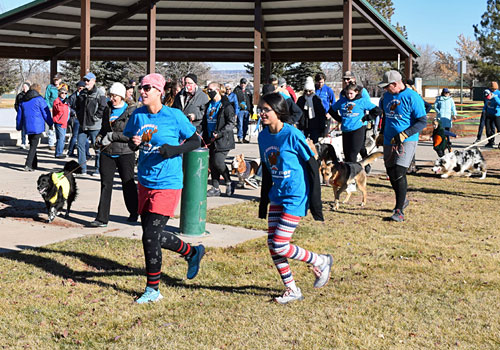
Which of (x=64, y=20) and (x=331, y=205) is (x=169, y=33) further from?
(x=331, y=205)

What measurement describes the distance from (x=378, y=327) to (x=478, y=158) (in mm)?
10338

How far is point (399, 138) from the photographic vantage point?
8.73 metres

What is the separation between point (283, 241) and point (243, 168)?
6.55m

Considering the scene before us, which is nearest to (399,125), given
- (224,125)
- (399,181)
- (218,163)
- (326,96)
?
(399,181)

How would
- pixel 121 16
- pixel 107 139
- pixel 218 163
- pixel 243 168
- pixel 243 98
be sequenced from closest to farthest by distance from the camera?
pixel 107 139 < pixel 218 163 < pixel 243 168 < pixel 243 98 < pixel 121 16

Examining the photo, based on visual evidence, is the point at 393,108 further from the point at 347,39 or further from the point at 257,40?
the point at 257,40

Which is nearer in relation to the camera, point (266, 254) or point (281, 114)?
point (281, 114)

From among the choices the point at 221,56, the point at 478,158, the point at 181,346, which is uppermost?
the point at 221,56

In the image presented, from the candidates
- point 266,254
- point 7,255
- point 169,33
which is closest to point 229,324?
point 266,254

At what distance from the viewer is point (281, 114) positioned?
527 cm

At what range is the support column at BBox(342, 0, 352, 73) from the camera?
61.9 feet

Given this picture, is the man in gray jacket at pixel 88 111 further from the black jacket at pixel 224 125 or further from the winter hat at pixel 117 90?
the winter hat at pixel 117 90

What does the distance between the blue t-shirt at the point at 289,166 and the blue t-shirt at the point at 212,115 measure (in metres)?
5.26

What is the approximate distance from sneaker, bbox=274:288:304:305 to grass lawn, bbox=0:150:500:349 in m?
0.09
